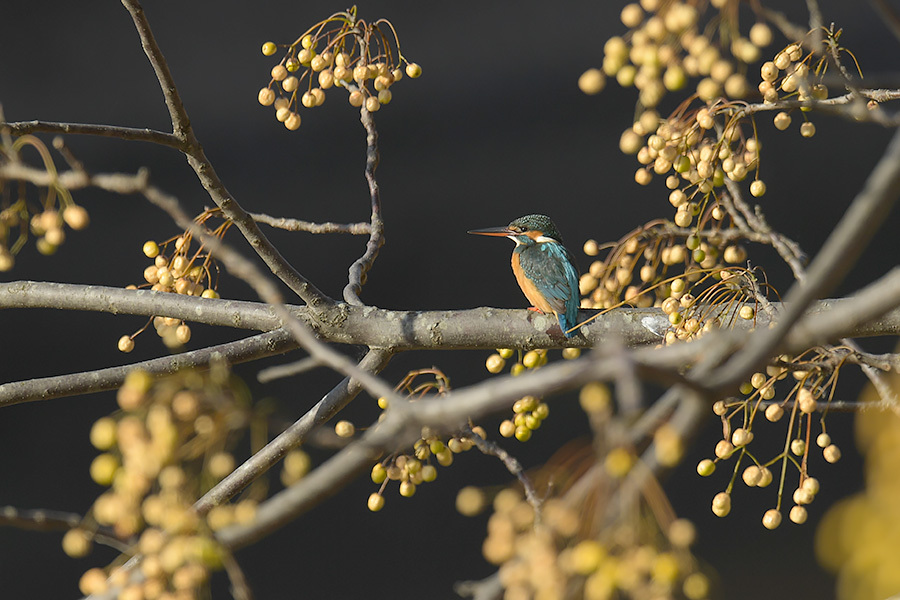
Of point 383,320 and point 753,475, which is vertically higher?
point 383,320

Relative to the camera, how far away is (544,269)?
1353 millimetres

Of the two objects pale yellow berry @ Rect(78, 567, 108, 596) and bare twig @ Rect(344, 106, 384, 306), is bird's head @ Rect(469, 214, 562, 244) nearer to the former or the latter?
bare twig @ Rect(344, 106, 384, 306)

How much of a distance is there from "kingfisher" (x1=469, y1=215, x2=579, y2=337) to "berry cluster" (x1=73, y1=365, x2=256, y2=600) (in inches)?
23.6

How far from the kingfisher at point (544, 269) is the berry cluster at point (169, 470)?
0.60 m

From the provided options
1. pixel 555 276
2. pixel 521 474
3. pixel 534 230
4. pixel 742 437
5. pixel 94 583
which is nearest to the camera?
pixel 94 583

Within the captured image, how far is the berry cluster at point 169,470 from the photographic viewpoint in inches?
16.7

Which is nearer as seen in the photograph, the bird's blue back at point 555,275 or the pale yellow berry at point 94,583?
the pale yellow berry at point 94,583

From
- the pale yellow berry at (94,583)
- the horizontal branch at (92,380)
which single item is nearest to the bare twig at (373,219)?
the horizontal branch at (92,380)

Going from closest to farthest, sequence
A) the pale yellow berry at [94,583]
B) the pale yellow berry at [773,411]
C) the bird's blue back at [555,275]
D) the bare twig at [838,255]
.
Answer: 1. the bare twig at [838,255]
2. the pale yellow berry at [94,583]
3. the pale yellow berry at [773,411]
4. the bird's blue back at [555,275]

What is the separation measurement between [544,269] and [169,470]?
972mm

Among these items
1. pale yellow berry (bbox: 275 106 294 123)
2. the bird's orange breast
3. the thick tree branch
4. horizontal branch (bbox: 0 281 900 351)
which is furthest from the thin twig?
the bird's orange breast

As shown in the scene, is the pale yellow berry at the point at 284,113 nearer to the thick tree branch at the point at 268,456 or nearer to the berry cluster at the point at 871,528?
the thick tree branch at the point at 268,456

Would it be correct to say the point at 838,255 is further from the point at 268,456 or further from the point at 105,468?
the point at 268,456

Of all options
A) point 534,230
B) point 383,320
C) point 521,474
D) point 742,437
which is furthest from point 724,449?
point 534,230
